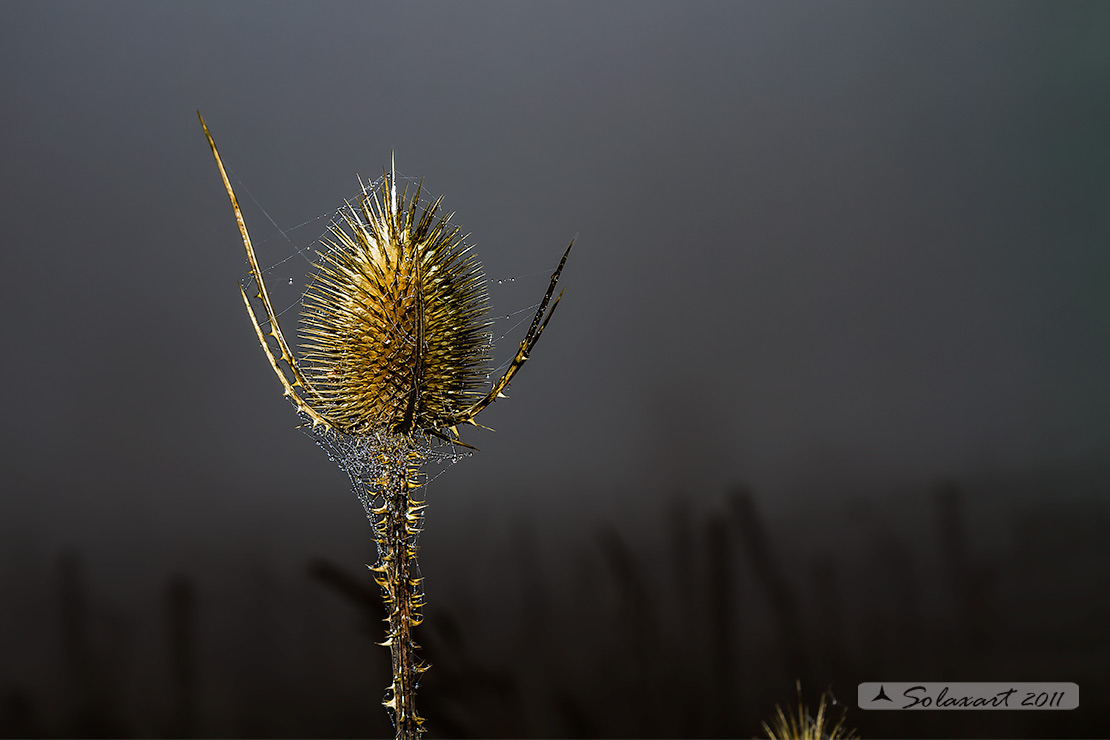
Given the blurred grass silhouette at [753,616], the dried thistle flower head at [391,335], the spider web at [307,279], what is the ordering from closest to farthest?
the dried thistle flower head at [391,335]
the spider web at [307,279]
the blurred grass silhouette at [753,616]

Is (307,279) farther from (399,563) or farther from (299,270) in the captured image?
(399,563)

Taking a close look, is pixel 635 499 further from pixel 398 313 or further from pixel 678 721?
pixel 398 313

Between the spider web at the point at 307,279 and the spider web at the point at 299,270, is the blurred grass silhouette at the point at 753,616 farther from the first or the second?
the spider web at the point at 299,270

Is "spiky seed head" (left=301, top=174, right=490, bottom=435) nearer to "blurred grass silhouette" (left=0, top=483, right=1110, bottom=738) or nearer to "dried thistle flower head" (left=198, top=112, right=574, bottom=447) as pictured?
"dried thistle flower head" (left=198, top=112, right=574, bottom=447)

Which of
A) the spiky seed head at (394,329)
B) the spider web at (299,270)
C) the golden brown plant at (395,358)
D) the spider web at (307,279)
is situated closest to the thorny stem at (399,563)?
the golden brown plant at (395,358)

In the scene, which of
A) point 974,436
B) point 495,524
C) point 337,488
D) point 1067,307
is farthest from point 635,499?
point 1067,307

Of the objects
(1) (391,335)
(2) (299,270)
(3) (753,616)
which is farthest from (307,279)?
(3) (753,616)
